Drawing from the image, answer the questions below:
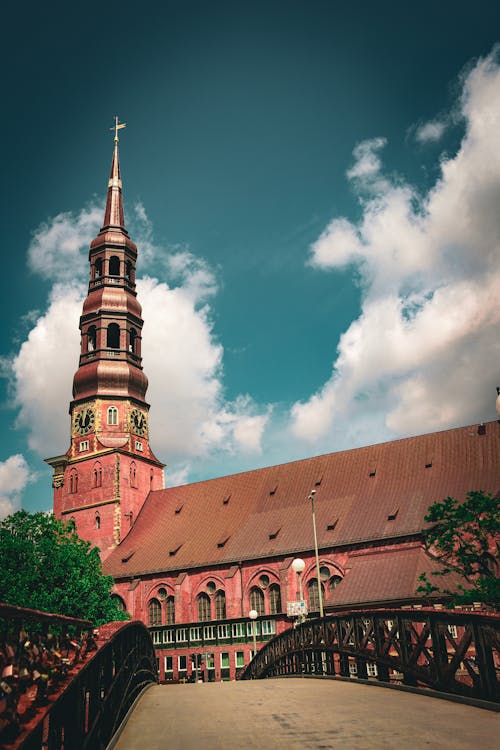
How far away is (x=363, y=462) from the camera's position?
5350 cm

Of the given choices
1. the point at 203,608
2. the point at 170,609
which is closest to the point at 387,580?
the point at 203,608

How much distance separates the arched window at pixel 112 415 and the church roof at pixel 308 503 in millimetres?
7907

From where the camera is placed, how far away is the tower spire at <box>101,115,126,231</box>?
7056cm

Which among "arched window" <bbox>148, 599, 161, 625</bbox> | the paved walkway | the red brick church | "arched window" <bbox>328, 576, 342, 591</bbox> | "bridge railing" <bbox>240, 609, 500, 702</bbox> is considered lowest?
the paved walkway

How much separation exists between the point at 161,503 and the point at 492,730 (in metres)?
56.6

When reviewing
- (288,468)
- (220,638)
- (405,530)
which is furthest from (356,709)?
(288,468)

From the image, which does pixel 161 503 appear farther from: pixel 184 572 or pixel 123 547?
pixel 184 572

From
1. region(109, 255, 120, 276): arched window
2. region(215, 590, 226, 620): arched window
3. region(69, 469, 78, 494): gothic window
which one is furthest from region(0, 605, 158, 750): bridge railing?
region(109, 255, 120, 276): arched window

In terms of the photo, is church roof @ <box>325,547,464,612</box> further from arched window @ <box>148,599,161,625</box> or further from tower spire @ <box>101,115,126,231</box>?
tower spire @ <box>101,115,126,231</box>

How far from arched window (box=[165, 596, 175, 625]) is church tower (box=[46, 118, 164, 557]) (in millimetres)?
8189

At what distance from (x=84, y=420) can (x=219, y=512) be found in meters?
15.6

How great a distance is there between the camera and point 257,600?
50.4m

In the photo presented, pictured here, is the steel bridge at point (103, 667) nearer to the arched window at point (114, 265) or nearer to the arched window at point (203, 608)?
the arched window at point (203, 608)

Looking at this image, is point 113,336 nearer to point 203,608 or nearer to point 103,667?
point 203,608
